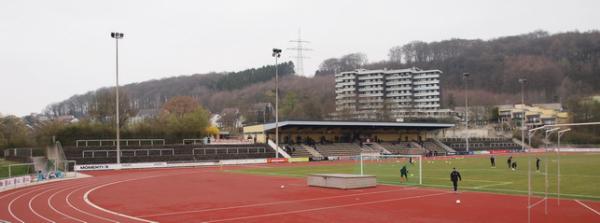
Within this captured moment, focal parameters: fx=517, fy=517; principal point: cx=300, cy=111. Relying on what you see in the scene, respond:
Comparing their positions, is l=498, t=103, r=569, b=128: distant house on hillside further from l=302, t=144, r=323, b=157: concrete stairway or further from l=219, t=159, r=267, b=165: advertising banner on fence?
l=219, t=159, r=267, b=165: advertising banner on fence

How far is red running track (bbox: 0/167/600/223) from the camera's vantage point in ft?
72.4

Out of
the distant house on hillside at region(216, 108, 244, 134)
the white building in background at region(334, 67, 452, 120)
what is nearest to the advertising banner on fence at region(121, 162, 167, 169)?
the distant house on hillside at region(216, 108, 244, 134)

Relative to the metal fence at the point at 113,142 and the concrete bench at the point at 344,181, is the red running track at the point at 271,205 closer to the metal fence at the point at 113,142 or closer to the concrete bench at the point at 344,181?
the concrete bench at the point at 344,181

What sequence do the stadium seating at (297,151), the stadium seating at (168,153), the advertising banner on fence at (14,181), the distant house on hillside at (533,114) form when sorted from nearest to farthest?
the advertising banner on fence at (14,181) < the stadium seating at (168,153) < the stadium seating at (297,151) < the distant house on hillside at (533,114)

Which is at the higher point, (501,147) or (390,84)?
(390,84)

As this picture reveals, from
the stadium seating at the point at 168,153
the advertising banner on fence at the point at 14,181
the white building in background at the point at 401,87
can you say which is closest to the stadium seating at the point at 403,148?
the stadium seating at the point at 168,153

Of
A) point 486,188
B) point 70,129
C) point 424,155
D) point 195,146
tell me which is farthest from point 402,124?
point 486,188

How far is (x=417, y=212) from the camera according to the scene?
23328mm

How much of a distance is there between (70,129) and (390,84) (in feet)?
452

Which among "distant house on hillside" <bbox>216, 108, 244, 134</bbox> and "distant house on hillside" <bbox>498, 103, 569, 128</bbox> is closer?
"distant house on hillside" <bbox>498, 103, 569, 128</bbox>

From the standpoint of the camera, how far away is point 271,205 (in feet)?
87.2

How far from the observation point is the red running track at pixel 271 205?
2208 centimetres

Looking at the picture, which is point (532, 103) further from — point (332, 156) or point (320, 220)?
point (320, 220)

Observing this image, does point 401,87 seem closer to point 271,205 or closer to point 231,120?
point 231,120
